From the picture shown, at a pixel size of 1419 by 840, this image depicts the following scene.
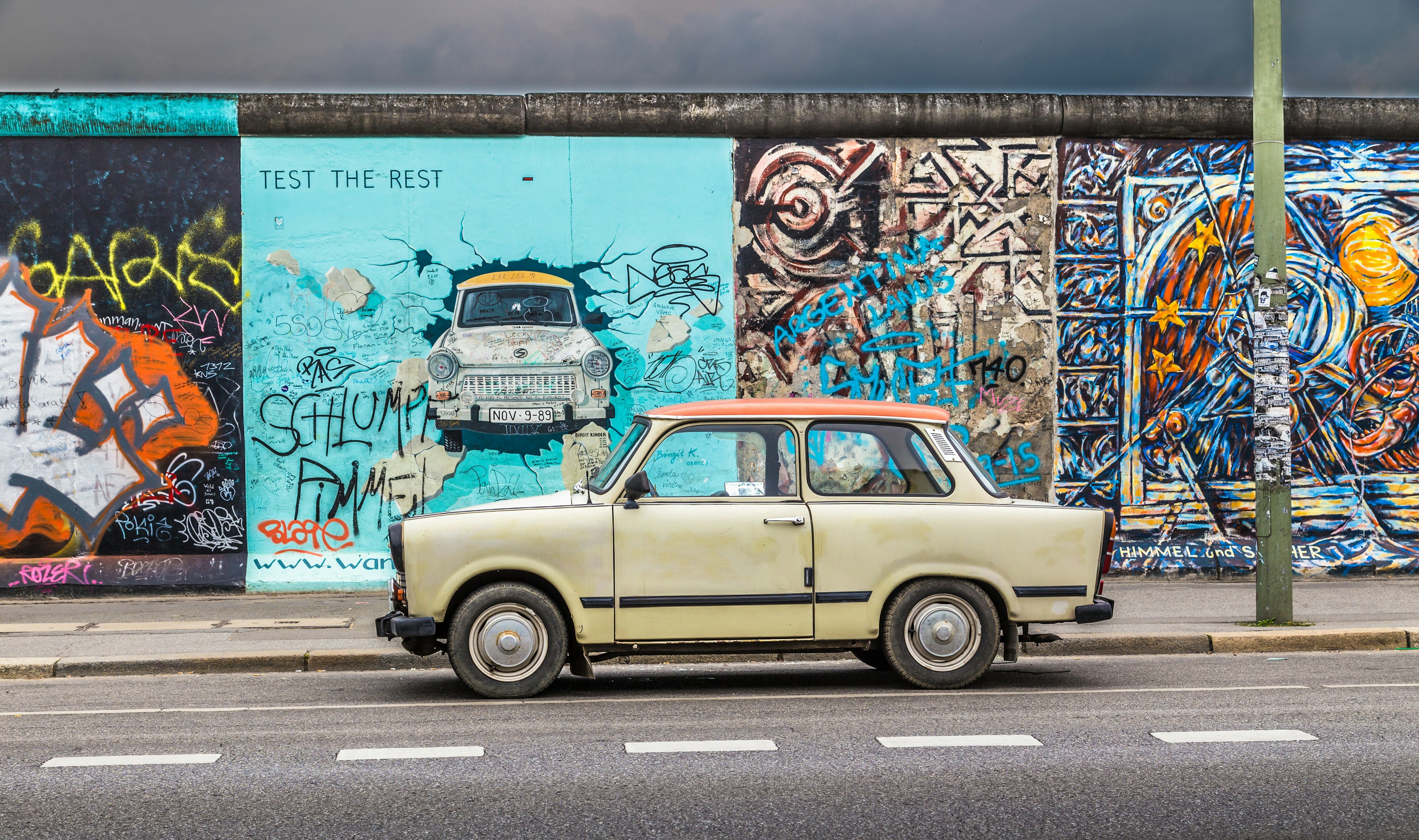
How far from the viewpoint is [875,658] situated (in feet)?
27.6

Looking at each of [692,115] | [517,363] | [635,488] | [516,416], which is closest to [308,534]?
[516,416]

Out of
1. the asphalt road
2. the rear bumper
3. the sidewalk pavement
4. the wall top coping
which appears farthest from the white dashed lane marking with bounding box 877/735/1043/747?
the wall top coping

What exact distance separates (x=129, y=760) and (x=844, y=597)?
3.98m

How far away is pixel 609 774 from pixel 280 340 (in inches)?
340

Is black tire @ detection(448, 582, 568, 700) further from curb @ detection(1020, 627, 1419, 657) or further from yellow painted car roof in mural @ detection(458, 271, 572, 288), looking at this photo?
yellow painted car roof in mural @ detection(458, 271, 572, 288)

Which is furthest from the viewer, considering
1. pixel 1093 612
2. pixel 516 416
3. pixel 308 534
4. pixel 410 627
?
pixel 516 416

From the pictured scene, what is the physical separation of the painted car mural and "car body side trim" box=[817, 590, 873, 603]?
596 cm

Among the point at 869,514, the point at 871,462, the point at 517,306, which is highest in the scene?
the point at 517,306

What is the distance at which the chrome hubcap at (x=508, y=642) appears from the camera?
7.61 meters

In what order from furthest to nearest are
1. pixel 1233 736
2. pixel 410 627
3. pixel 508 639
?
pixel 508 639
pixel 410 627
pixel 1233 736

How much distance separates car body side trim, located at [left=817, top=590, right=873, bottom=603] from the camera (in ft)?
25.4

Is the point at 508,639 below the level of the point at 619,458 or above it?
below

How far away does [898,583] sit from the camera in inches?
306

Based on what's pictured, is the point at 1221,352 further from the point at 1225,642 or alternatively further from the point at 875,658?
the point at 875,658
